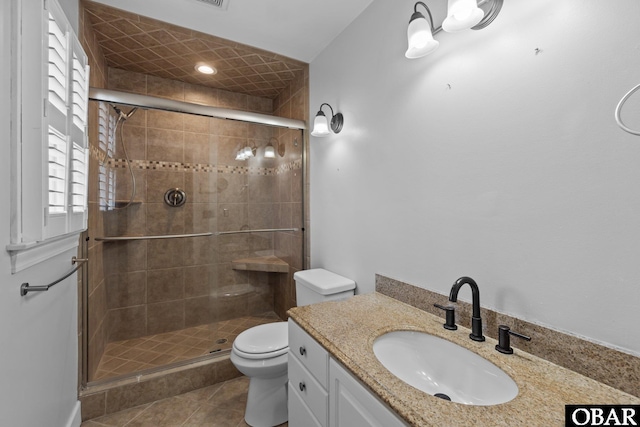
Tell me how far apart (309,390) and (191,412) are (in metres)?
1.15

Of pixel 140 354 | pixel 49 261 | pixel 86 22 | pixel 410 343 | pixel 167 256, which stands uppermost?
pixel 86 22

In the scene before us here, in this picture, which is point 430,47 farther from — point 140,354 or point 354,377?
point 140,354

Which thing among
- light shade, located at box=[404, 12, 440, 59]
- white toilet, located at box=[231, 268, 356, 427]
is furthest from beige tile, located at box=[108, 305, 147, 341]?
light shade, located at box=[404, 12, 440, 59]

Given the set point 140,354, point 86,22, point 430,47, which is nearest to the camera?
point 430,47

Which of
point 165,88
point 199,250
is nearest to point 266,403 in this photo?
point 199,250

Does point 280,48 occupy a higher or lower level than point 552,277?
higher

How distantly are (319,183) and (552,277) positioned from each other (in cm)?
164

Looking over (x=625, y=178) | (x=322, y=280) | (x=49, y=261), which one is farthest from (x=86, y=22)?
(x=625, y=178)

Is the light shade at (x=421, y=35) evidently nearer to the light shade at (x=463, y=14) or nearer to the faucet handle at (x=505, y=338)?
the light shade at (x=463, y=14)

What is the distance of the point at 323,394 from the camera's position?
1034 mm

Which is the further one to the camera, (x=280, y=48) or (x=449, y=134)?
(x=280, y=48)

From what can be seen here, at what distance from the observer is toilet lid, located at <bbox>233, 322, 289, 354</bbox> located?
167cm

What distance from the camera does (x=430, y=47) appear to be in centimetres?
111

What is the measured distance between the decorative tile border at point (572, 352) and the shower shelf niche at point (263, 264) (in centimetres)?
163
